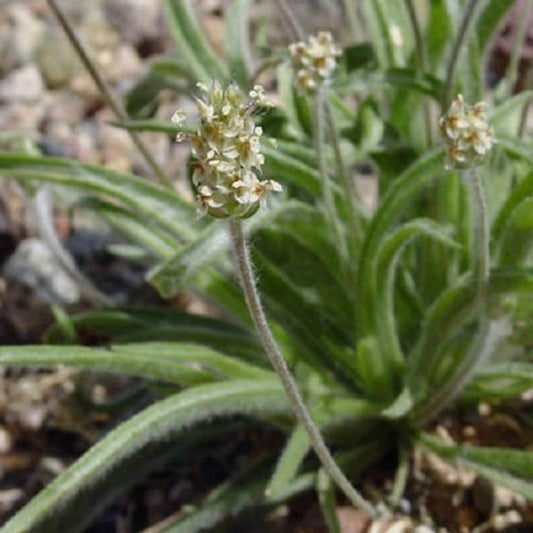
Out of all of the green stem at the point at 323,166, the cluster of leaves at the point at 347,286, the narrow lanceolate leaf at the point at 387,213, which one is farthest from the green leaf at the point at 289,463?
the green stem at the point at 323,166

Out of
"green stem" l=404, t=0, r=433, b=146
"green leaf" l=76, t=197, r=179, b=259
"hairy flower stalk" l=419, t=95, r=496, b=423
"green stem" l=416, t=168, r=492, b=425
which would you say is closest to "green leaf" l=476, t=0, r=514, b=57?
"green stem" l=404, t=0, r=433, b=146

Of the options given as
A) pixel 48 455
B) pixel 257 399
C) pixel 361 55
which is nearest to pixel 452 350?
pixel 257 399

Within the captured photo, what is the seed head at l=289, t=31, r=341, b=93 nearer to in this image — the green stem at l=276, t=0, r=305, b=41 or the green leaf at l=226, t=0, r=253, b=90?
the green stem at l=276, t=0, r=305, b=41

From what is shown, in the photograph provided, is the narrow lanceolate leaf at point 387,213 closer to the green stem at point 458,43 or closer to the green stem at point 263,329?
the green stem at point 458,43

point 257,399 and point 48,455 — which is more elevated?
point 257,399

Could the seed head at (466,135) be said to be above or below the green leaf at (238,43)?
below

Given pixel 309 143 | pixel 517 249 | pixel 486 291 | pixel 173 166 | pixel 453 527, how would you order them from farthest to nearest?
pixel 173 166 < pixel 309 143 < pixel 453 527 < pixel 517 249 < pixel 486 291

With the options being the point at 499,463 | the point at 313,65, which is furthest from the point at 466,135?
the point at 499,463

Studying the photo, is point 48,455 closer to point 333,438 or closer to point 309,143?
point 333,438
